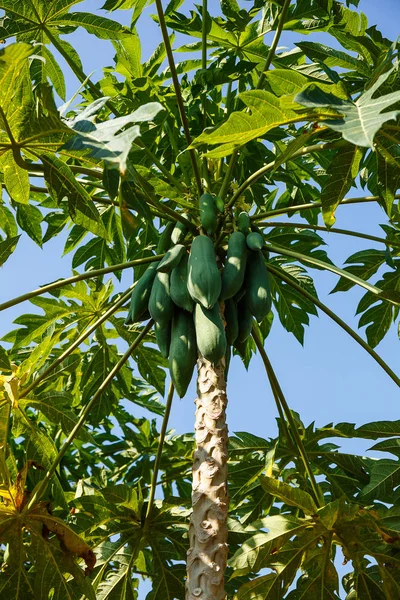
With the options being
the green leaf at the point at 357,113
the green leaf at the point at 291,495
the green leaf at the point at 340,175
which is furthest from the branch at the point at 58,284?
the green leaf at the point at 357,113

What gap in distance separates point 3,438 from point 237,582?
1.01m

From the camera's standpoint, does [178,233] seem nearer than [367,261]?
Yes

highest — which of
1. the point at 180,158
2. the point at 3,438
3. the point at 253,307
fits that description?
the point at 180,158

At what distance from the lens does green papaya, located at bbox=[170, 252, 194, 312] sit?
8.43 ft

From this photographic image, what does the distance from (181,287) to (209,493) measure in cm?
64

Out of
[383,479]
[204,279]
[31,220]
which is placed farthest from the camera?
[31,220]

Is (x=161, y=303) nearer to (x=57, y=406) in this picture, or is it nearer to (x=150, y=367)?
(x=57, y=406)

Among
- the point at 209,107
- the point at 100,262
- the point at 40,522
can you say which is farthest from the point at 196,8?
the point at 40,522

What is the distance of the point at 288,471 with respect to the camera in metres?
3.20

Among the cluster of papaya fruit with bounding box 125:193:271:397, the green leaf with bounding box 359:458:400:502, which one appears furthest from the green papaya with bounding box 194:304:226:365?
the green leaf with bounding box 359:458:400:502

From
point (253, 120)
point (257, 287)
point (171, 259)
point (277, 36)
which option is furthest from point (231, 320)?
point (277, 36)

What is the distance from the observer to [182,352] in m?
2.56

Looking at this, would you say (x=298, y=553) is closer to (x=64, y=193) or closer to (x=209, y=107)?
(x=64, y=193)

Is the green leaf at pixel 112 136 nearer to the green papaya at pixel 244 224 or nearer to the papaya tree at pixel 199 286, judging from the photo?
the papaya tree at pixel 199 286
